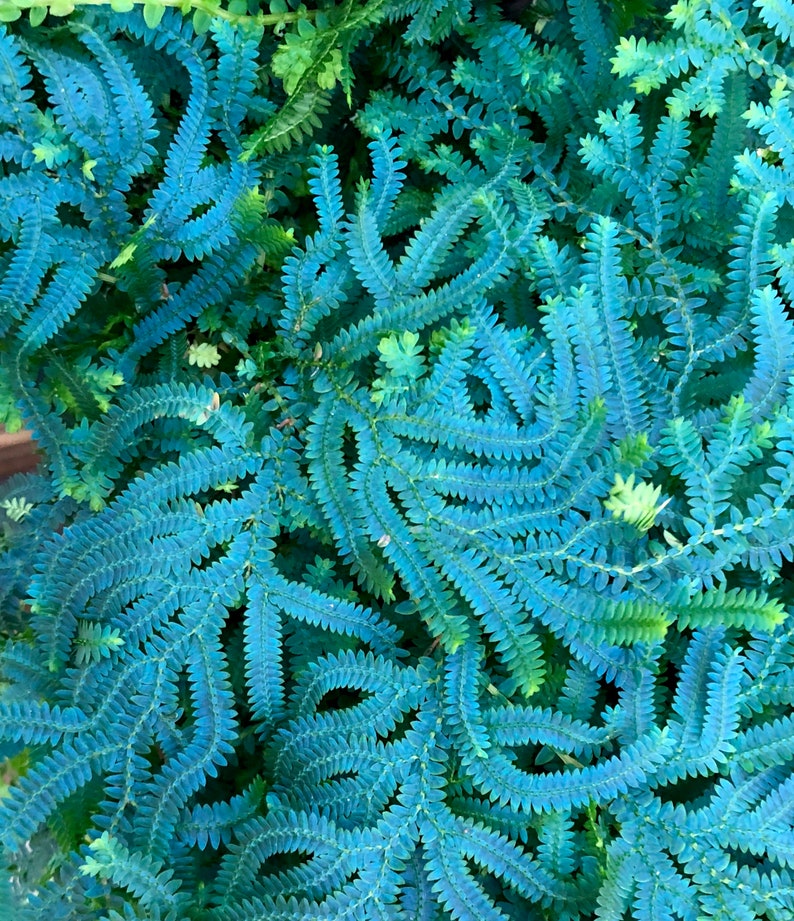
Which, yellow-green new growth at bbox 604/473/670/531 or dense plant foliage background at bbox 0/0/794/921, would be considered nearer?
yellow-green new growth at bbox 604/473/670/531

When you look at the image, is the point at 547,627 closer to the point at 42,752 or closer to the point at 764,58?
the point at 42,752

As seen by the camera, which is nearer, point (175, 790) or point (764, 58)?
point (175, 790)

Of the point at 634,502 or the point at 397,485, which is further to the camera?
the point at 397,485

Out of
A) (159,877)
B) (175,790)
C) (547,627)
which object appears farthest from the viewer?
(547,627)

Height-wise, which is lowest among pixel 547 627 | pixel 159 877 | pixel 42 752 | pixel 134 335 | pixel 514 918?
pixel 514 918

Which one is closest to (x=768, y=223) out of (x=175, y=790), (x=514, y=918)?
(x=514, y=918)

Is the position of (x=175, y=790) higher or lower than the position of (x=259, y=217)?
lower

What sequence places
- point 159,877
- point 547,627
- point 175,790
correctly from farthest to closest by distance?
A: point 547,627
point 175,790
point 159,877

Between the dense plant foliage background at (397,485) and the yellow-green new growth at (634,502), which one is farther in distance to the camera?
the dense plant foliage background at (397,485)
